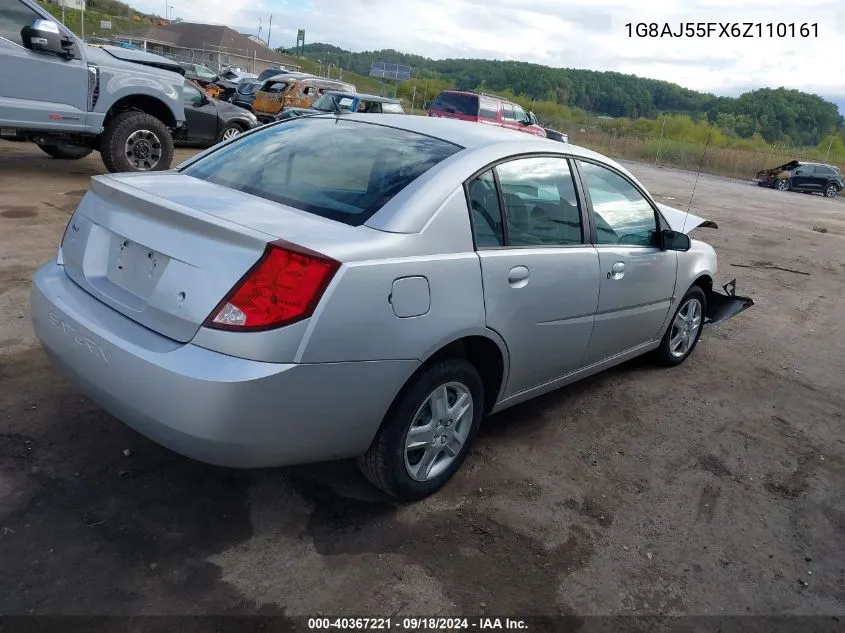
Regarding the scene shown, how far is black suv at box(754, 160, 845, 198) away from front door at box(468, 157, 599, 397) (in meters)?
32.0

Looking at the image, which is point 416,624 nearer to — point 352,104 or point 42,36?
point 42,36

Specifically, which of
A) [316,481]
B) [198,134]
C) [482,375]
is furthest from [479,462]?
[198,134]

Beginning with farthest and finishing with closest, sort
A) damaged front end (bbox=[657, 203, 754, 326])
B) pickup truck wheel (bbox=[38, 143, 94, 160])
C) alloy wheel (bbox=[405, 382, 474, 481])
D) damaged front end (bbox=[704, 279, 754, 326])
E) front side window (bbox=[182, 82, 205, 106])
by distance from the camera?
1. front side window (bbox=[182, 82, 205, 106])
2. pickup truck wheel (bbox=[38, 143, 94, 160])
3. damaged front end (bbox=[704, 279, 754, 326])
4. damaged front end (bbox=[657, 203, 754, 326])
5. alloy wheel (bbox=[405, 382, 474, 481])

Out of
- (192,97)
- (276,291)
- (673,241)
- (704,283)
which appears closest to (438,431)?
(276,291)

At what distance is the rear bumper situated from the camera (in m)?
2.30

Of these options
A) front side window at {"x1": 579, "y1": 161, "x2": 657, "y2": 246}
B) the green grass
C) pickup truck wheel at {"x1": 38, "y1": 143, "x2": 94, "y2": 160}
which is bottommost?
pickup truck wheel at {"x1": 38, "y1": 143, "x2": 94, "y2": 160}

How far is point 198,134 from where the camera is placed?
41.8 feet

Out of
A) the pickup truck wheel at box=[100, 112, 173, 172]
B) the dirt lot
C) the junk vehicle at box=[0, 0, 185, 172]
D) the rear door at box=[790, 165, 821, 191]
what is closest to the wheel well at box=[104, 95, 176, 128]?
the junk vehicle at box=[0, 0, 185, 172]

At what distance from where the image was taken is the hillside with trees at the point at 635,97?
33938 mm

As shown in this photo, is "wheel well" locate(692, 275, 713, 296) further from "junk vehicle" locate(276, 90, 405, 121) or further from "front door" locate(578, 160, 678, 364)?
"junk vehicle" locate(276, 90, 405, 121)

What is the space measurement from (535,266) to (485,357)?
19.2 inches

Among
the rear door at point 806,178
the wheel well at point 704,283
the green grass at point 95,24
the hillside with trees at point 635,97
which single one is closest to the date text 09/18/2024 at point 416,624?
the wheel well at point 704,283

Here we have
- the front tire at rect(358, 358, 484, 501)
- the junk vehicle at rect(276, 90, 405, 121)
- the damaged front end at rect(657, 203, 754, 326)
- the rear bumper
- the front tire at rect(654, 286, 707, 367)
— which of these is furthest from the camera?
the junk vehicle at rect(276, 90, 405, 121)

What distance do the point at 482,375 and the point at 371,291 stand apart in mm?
1026
